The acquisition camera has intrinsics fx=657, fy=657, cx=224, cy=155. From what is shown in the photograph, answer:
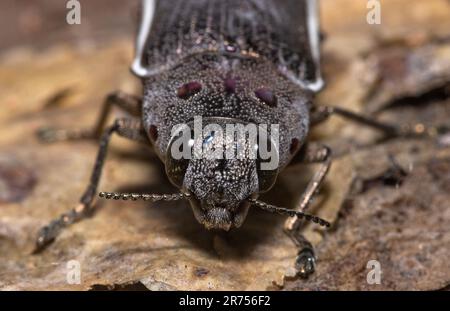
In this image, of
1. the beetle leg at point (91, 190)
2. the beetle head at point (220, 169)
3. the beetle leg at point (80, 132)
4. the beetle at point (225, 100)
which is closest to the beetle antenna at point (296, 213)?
the beetle at point (225, 100)

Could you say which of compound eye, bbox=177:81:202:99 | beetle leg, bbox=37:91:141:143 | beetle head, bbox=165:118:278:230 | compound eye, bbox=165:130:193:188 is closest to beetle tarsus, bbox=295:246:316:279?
beetle head, bbox=165:118:278:230

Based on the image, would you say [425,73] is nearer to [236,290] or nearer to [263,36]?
[263,36]

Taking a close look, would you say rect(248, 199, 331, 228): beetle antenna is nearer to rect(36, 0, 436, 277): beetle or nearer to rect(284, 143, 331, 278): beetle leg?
rect(36, 0, 436, 277): beetle

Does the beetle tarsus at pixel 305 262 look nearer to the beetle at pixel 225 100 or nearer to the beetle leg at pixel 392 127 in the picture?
the beetle at pixel 225 100

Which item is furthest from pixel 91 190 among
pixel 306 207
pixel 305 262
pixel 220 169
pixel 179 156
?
pixel 305 262

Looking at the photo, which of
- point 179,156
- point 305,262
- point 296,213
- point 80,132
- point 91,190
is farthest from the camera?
point 80,132

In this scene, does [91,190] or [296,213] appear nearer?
[296,213]

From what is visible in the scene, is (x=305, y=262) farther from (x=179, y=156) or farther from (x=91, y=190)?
(x=91, y=190)
